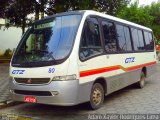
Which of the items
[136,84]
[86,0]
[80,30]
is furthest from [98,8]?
[80,30]

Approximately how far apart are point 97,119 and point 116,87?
2253 millimetres

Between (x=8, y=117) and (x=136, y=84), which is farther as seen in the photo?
(x=136, y=84)

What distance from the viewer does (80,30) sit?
7664mm

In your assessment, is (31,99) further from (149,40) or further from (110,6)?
(110,6)

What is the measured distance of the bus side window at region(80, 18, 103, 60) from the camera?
25.2 ft

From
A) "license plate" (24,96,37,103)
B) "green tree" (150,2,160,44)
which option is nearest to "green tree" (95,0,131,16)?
"license plate" (24,96,37,103)

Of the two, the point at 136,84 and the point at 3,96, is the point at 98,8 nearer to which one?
the point at 136,84

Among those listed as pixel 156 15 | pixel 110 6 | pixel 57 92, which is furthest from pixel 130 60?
pixel 156 15

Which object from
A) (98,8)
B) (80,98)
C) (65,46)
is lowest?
(80,98)

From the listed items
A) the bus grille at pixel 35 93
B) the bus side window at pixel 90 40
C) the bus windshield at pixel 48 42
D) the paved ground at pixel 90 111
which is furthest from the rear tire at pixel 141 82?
the bus grille at pixel 35 93

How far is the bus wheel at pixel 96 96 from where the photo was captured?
8.06 meters

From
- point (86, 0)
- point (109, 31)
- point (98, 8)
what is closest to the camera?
point (109, 31)

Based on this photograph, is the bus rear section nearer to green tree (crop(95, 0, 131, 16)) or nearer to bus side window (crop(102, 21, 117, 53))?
bus side window (crop(102, 21, 117, 53))

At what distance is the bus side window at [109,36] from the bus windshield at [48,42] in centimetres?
126
